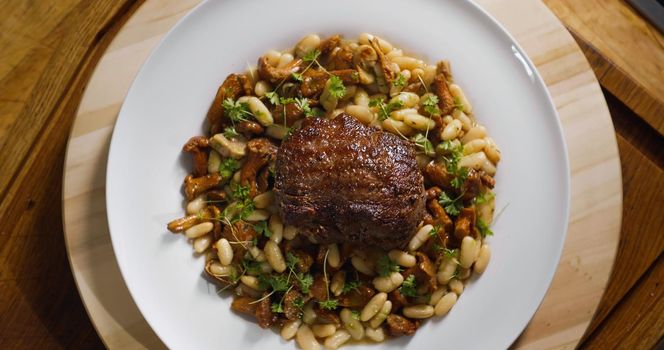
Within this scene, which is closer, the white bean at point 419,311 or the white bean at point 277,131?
the white bean at point 419,311

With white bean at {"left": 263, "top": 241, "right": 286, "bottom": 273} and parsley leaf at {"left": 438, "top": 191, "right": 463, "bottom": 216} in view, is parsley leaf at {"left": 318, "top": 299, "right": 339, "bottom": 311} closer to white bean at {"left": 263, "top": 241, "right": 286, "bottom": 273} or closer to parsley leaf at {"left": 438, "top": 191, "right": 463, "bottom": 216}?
white bean at {"left": 263, "top": 241, "right": 286, "bottom": 273}

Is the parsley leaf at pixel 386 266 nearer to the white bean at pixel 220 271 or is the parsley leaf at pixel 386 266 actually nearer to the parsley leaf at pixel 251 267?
the parsley leaf at pixel 251 267

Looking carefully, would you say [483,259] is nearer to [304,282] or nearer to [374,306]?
[374,306]

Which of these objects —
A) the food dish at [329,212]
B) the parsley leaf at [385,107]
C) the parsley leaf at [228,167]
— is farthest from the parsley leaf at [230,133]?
the parsley leaf at [385,107]

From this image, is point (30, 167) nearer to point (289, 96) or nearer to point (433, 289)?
point (289, 96)

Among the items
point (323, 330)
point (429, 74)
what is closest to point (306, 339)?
A: point (323, 330)

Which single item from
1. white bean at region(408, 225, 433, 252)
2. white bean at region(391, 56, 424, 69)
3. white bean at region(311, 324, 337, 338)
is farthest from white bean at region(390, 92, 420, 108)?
white bean at region(311, 324, 337, 338)
